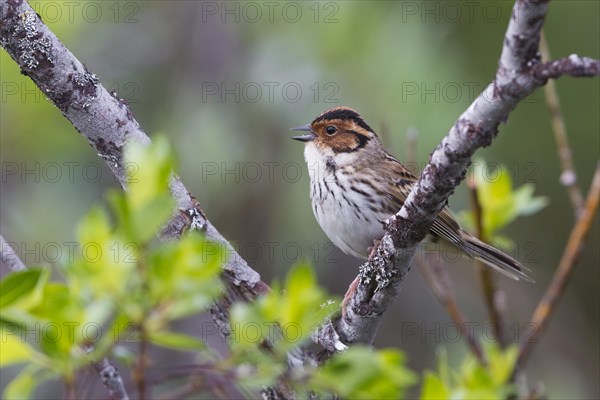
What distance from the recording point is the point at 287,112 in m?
5.50

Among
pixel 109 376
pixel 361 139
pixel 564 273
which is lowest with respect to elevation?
pixel 564 273

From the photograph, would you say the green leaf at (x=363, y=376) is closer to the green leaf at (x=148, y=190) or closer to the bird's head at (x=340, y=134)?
the green leaf at (x=148, y=190)

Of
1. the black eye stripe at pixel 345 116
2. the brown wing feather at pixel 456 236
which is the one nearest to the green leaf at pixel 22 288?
the brown wing feather at pixel 456 236

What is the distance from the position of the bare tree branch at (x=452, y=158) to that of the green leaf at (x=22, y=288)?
40.0 inches

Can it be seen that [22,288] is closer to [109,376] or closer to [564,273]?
[109,376]

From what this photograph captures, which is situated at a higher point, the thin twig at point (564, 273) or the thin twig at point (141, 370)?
the thin twig at point (141, 370)

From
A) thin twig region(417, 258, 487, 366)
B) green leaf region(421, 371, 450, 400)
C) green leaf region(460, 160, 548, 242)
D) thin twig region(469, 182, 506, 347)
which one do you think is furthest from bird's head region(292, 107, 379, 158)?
green leaf region(421, 371, 450, 400)

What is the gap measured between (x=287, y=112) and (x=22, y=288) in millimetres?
4059

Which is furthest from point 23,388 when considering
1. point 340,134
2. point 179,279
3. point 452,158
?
point 340,134

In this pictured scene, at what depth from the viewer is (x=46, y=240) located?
17.4ft

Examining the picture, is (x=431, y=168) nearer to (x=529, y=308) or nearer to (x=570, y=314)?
(x=529, y=308)

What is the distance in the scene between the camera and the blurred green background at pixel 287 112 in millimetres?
5301

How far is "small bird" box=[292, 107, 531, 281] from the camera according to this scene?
4.40m

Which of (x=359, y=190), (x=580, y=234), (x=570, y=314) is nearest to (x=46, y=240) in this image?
(x=359, y=190)
